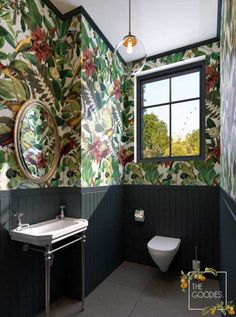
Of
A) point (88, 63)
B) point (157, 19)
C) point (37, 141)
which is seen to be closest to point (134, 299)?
point (37, 141)

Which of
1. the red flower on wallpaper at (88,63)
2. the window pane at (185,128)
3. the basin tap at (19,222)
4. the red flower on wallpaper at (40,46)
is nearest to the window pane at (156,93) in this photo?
the window pane at (185,128)

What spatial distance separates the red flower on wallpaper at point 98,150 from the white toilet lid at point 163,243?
1157 millimetres

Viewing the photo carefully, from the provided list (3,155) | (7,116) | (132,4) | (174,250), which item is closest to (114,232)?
(174,250)

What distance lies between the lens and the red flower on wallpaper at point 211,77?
2.55 metres

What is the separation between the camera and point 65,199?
84.4 inches

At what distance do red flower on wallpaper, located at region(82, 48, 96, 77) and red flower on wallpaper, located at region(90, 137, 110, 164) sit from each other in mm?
736

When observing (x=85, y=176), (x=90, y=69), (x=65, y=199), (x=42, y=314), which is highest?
(x=90, y=69)

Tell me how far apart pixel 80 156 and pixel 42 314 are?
1.48m

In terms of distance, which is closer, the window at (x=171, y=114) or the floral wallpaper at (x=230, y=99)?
the floral wallpaper at (x=230, y=99)

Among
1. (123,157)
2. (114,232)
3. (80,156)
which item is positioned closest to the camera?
(80,156)

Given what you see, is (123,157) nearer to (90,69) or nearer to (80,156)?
(80,156)

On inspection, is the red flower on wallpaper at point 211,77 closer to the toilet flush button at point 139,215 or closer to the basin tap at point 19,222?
the toilet flush button at point 139,215

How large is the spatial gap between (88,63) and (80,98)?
443 millimetres

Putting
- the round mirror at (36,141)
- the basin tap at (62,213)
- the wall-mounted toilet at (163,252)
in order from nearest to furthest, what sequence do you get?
1. the round mirror at (36,141)
2. the basin tap at (62,213)
3. the wall-mounted toilet at (163,252)
